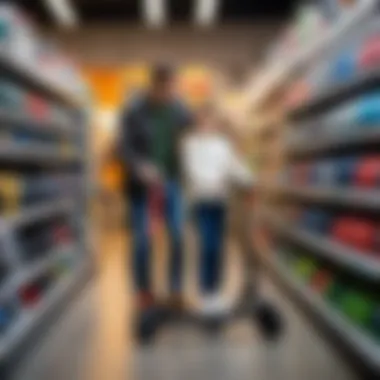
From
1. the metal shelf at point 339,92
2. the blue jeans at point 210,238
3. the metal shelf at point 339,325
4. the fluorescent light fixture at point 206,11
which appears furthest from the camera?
the fluorescent light fixture at point 206,11

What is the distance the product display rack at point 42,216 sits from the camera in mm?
3492

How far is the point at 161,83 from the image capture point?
4.10m

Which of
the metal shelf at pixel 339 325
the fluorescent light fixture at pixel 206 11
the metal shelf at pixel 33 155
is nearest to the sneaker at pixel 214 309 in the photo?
the metal shelf at pixel 339 325

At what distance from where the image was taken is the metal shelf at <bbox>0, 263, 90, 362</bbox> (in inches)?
125

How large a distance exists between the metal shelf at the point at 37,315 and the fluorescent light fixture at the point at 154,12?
4.76 meters

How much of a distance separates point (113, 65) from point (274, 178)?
14.3 feet

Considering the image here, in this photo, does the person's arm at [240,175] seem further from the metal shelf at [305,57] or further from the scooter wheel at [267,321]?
the metal shelf at [305,57]

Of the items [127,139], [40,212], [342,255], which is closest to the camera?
[342,255]

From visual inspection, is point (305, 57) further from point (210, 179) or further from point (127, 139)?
point (127, 139)

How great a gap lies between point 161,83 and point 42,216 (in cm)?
126

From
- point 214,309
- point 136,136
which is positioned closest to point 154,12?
point 136,136

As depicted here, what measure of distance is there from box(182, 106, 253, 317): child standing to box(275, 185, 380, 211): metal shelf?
22.9 inches

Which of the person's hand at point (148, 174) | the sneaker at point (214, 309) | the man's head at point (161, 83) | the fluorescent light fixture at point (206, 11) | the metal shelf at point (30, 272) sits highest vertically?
the fluorescent light fixture at point (206, 11)

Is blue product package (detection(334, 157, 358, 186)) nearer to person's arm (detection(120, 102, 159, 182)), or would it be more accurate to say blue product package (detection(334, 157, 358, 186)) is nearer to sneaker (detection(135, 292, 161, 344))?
person's arm (detection(120, 102, 159, 182))
